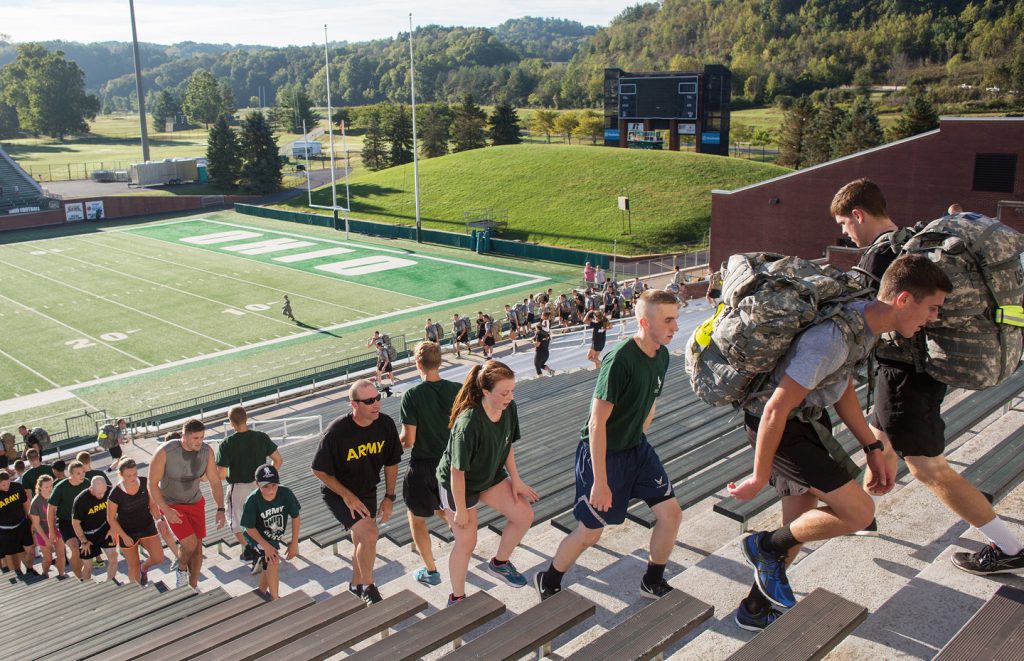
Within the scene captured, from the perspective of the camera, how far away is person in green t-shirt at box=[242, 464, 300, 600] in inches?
250

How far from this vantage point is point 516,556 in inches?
239

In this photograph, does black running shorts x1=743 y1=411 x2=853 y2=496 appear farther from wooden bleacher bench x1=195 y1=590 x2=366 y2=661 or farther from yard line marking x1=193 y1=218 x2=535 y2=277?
yard line marking x1=193 y1=218 x2=535 y2=277

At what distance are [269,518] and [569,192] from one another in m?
48.5

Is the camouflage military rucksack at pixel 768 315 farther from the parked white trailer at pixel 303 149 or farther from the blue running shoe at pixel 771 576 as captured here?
the parked white trailer at pixel 303 149

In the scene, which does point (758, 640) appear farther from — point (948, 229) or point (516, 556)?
point (516, 556)

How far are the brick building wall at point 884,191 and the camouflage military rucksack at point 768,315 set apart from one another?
27.9 metres

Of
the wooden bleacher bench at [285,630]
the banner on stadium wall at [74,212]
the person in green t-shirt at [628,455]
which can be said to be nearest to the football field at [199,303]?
the banner on stadium wall at [74,212]

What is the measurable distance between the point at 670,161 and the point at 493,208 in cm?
1196

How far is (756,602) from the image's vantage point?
4.18 meters

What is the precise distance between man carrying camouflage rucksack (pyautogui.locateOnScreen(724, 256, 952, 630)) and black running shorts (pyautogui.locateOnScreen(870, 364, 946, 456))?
0.64ft

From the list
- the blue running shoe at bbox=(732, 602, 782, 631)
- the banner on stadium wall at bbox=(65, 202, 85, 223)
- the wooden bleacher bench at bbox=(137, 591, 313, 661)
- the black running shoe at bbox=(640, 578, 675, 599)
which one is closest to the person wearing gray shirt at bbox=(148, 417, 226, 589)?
the wooden bleacher bench at bbox=(137, 591, 313, 661)

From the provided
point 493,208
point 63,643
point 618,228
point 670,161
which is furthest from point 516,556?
point 670,161

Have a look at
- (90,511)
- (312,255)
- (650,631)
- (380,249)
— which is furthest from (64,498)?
(380,249)

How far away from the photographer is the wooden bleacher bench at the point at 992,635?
325cm
